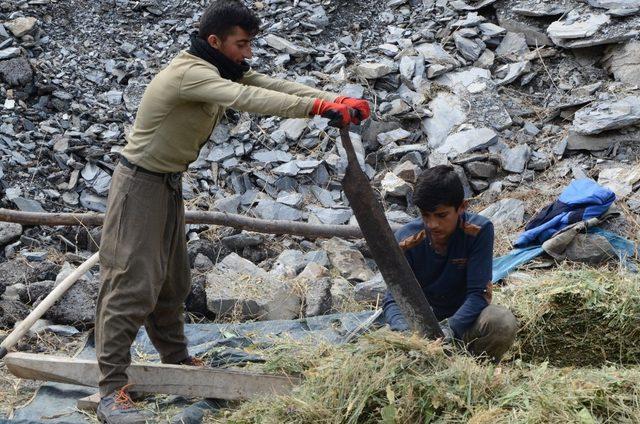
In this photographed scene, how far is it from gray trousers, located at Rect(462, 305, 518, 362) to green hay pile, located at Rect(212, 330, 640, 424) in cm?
34

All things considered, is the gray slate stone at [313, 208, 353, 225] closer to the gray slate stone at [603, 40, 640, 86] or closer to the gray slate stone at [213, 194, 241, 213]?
the gray slate stone at [213, 194, 241, 213]

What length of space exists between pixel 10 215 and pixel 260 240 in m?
1.74

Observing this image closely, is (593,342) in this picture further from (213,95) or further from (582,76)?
(582,76)

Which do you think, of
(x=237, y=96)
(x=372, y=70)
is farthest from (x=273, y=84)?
(x=372, y=70)

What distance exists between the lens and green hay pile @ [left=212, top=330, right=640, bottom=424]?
11.1ft

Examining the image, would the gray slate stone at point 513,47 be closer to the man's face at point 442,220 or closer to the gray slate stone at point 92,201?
the gray slate stone at point 92,201

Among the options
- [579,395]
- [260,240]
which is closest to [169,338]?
[579,395]

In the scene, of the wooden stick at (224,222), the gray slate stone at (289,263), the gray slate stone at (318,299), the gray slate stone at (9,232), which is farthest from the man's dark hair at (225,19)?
the gray slate stone at (9,232)

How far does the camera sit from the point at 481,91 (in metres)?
8.70

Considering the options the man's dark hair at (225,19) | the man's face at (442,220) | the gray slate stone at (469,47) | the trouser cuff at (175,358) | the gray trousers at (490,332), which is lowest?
the trouser cuff at (175,358)

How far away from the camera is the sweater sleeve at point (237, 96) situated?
373cm

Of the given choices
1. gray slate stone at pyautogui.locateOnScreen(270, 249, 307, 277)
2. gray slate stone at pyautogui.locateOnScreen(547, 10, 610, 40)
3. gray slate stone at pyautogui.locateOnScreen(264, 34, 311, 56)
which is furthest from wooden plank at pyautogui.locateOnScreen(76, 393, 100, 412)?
gray slate stone at pyautogui.locateOnScreen(547, 10, 610, 40)

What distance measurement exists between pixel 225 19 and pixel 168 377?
1576mm

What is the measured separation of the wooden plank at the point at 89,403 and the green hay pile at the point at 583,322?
201 cm
